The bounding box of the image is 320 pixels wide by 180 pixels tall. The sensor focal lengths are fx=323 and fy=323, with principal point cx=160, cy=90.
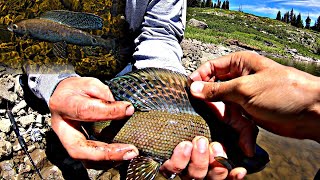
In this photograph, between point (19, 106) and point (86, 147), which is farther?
point (19, 106)

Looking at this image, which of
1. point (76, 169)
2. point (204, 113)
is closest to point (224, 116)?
point (204, 113)

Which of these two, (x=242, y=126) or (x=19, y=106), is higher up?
(x=242, y=126)

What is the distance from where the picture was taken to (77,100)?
80.4 inches

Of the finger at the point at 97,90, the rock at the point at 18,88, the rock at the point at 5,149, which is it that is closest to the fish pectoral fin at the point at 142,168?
the finger at the point at 97,90

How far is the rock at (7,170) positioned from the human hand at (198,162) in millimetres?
2682

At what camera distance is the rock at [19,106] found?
4.74 m

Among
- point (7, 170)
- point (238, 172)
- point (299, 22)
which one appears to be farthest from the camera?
point (299, 22)

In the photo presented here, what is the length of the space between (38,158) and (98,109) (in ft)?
9.12

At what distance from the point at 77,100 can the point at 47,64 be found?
1.40 m

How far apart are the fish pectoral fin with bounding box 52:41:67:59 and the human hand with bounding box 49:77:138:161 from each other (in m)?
1.05

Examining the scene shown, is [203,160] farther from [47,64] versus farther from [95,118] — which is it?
[47,64]

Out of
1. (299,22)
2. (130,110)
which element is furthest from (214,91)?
(299,22)

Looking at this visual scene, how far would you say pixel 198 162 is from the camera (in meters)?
2.14

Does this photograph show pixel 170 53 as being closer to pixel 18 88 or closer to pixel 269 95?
pixel 269 95
